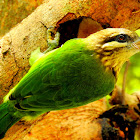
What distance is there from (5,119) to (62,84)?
1.91 ft

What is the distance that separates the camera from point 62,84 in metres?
1.61

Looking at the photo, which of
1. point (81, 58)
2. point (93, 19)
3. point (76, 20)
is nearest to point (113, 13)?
point (93, 19)

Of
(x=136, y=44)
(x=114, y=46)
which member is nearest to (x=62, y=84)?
(x=114, y=46)

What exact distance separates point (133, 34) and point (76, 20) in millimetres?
729

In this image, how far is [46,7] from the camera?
193 cm

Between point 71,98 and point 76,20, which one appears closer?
point 71,98

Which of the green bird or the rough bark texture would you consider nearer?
the green bird

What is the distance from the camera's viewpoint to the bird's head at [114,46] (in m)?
1.48

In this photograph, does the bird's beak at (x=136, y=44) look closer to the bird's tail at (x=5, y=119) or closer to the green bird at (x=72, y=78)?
the green bird at (x=72, y=78)

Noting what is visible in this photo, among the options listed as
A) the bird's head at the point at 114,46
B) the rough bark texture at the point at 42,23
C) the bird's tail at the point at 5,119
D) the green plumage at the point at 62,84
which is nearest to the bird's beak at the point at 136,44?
the bird's head at the point at 114,46

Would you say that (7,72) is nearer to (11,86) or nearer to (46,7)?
(11,86)

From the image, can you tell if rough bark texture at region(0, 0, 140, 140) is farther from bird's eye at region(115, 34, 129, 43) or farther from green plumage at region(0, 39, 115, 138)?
bird's eye at region(115, 34, 129, 43)

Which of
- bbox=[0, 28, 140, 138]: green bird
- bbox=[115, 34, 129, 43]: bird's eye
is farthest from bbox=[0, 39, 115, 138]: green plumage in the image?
bbox=[115, 34, 129, 43]: bird's eye

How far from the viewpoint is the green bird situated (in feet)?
5.23
